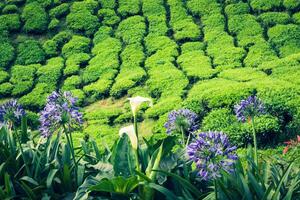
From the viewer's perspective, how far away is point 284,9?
33.7 feet

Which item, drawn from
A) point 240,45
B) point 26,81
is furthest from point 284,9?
point 26,81

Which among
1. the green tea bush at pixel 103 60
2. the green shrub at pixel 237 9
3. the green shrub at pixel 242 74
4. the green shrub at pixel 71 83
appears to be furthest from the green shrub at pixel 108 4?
the green shrub at pixel 242 74

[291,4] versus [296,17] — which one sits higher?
[291,4]

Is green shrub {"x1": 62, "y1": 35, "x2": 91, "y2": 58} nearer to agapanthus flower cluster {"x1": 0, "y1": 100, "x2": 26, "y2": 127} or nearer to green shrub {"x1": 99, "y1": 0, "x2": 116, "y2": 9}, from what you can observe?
green shrub {"x1": 99, "y1": 0, "x2": 116, "y2": 9}

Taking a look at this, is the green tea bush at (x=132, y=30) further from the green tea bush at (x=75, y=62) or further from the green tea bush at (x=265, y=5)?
the green tea bush at (x=265, y=5)

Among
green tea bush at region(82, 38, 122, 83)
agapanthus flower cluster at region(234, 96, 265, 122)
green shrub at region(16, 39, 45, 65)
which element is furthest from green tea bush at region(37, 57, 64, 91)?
agapanthus flower cluster at region(234, 96, 265, 122)

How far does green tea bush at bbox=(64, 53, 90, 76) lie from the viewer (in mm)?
9500

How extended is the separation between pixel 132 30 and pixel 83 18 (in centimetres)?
125

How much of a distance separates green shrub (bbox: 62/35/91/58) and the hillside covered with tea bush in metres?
0.02

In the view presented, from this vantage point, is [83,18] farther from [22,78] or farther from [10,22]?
[22,78]

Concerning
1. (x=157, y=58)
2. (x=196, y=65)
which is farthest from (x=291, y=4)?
(x=157, y=58)

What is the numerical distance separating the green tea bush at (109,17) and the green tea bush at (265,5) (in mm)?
2706

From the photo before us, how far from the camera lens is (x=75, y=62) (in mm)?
9727

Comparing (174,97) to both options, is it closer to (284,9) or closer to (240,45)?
(240,45)
